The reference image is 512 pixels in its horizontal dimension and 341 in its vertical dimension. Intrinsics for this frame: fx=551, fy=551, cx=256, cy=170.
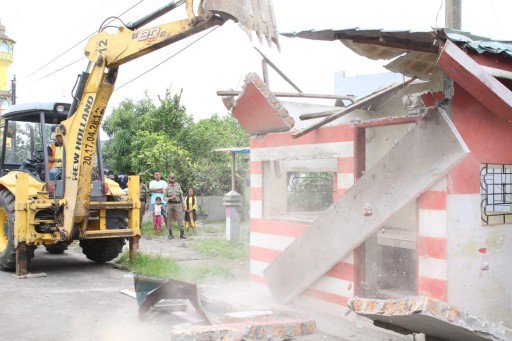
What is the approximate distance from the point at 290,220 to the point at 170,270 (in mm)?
3002

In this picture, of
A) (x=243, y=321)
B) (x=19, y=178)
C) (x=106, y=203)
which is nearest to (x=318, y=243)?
(x=243, y=321)

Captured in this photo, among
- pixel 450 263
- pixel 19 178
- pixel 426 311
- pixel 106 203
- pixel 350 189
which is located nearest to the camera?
pixel 426 311

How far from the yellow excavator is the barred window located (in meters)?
3.80

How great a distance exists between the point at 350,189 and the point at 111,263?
20.5ft

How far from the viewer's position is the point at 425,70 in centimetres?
514

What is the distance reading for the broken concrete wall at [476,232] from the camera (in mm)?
5148

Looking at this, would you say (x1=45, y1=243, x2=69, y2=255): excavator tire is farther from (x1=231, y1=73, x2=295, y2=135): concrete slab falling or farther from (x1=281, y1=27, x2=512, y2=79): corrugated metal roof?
(x1=281, y1=27, x2=512, y2=79): corrugated metal roof

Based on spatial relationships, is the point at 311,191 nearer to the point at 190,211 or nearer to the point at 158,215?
the point at 158,215

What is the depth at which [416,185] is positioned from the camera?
17.4 ft

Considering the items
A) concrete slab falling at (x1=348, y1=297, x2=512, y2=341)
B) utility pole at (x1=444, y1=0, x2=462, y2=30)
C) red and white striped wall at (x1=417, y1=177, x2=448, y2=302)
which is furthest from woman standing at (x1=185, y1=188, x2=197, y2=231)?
concrete slab falling at (x1=348, y1=297, x2=512, y2=341)

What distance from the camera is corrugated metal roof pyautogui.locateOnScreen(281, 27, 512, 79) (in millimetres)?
4660

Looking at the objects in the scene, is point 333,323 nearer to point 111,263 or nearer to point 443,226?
point 443,226

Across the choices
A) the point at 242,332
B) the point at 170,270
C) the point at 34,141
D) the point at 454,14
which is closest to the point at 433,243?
the point at 242,332

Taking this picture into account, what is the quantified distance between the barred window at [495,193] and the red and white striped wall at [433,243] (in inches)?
21.2
